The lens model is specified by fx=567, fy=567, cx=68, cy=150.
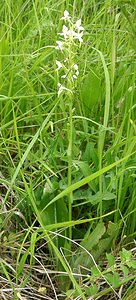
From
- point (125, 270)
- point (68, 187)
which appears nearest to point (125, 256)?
point (125, 270)

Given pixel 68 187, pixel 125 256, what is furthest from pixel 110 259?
pixel 68 187

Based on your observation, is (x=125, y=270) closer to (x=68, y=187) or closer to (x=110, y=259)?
(x=110, y=259)

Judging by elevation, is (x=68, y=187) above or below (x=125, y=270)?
above

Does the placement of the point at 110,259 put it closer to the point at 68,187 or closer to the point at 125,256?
the point at 125,256

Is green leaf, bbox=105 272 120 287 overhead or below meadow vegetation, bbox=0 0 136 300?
below

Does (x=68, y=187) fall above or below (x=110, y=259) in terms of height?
above

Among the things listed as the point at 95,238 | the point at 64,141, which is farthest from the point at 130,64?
the point at 95,238

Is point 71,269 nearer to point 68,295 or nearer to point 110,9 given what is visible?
point 68,295

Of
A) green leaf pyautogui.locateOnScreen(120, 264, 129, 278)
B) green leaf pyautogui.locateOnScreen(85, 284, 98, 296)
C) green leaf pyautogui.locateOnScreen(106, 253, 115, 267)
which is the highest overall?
green leaf pyautogui.locateOnScreen(106, 253, 115, 267)

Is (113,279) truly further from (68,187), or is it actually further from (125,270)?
(68,187)
